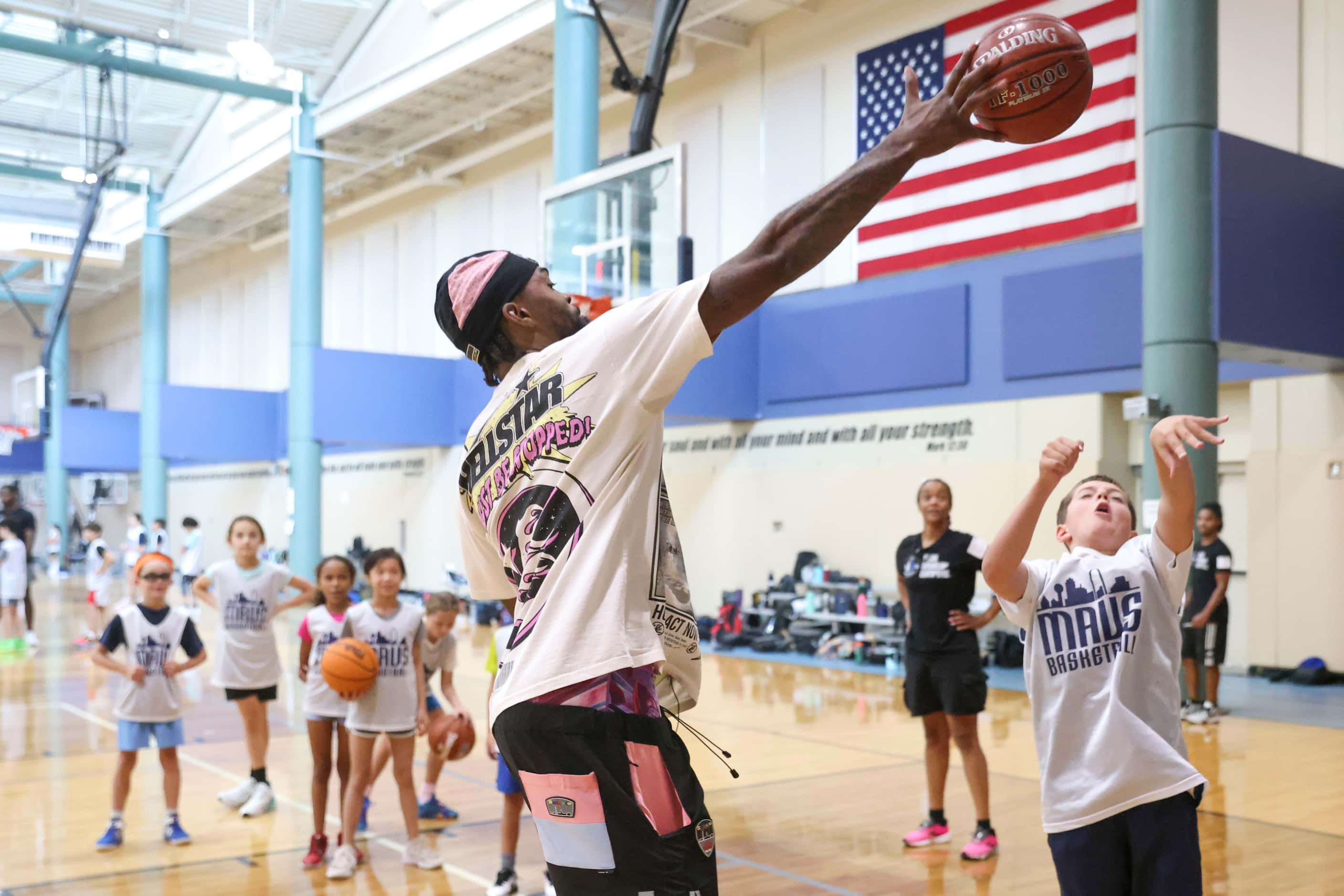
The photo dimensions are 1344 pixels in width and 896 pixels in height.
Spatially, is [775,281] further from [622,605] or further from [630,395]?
[622,605]

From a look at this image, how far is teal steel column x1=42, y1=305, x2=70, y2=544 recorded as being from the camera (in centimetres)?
3038

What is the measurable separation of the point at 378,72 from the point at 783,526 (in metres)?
10.4

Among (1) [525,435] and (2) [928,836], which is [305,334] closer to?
(2) [928,836]

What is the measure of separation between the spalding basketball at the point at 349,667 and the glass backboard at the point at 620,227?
231 inches

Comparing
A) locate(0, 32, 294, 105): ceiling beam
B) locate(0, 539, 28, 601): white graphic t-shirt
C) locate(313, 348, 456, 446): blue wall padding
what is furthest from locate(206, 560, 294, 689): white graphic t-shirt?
locate(0, 32, 294, 105): ceiling beam

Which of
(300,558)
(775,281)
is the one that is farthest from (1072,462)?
(300,558)

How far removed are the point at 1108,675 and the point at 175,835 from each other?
16.4 ft

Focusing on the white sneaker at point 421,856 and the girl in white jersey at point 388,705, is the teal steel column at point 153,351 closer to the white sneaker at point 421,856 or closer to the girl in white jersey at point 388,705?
the girl in white jersey at point 388,705

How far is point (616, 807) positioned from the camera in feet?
5.90

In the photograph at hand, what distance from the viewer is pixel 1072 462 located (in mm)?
2650

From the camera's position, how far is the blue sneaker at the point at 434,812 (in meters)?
6.47

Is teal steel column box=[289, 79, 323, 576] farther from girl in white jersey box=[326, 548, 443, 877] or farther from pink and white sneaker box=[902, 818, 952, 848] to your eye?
pink and white sneaker box=[902, 818, 952, 848]

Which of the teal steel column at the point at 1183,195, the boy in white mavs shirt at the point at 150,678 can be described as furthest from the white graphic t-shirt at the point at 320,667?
the teal steel column at the point at 1183,195

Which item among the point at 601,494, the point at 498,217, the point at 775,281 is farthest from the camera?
the point at 498,217
